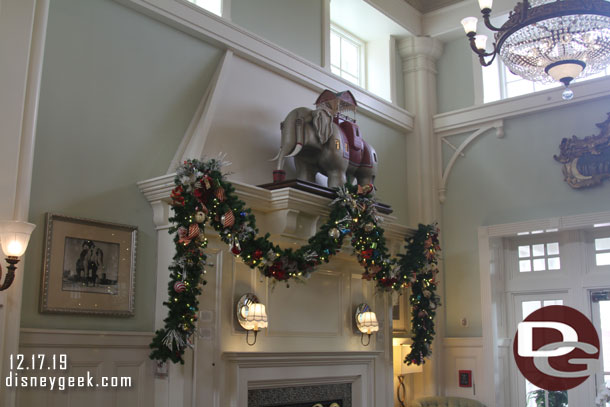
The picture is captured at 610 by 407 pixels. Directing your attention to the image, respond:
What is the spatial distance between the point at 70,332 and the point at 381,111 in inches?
193

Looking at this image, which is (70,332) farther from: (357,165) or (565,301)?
(565,301)

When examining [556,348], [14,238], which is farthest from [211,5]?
[556,348]

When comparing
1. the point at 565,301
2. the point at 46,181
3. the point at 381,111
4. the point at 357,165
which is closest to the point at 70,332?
the point at 46,181

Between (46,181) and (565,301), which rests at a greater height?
(46,181)

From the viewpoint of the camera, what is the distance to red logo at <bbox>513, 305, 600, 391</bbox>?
754 centimetres

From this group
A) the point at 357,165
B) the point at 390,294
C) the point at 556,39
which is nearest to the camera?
the point at 556,39

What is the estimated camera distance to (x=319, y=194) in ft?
20.7

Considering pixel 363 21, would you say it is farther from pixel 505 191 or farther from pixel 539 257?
pixel 539 257

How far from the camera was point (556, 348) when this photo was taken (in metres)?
7.76

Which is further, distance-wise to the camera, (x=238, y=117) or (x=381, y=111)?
(x=381, y=111)

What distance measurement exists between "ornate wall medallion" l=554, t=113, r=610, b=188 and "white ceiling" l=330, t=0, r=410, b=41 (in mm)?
2677

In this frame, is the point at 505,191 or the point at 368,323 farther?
the point at 505,191

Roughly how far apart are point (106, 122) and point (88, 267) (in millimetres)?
1187

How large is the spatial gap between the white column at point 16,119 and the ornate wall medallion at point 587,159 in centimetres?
569
